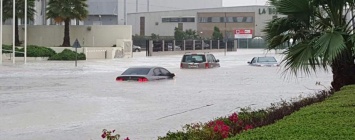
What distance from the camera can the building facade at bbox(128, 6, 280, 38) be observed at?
131 m

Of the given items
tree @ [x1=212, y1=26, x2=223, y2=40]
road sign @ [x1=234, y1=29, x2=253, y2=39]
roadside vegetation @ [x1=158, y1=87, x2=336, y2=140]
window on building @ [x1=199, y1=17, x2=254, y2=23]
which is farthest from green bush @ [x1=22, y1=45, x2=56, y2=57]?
window on building @ [x1=199, y1=17, x2=254, y2=23]

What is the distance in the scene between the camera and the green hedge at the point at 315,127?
748 cm

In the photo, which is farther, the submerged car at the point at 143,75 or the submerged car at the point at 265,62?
the submerged car at the point at 265,62

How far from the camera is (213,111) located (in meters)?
20.5

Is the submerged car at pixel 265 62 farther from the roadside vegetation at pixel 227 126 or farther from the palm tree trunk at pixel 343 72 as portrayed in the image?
the roadside vegetation at pixel 227 126

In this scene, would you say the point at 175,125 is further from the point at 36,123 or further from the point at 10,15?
the point at 10,15

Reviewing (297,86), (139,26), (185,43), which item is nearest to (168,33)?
(139,26)

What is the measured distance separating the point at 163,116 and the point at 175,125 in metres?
2.15

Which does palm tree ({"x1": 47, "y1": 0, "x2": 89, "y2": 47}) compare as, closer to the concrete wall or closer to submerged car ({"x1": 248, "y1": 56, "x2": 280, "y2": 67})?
the concrete wall

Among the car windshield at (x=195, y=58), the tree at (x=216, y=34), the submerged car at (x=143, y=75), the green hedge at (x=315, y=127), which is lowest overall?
the submerged car at (x=143, y=75)

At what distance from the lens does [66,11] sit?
216ft

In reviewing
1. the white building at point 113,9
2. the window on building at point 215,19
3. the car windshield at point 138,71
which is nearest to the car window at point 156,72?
the car windshield at point 138,71

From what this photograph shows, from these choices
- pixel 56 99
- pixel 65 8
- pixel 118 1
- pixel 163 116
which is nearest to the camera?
pixel 163 116

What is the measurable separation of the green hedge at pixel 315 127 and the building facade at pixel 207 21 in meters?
120
